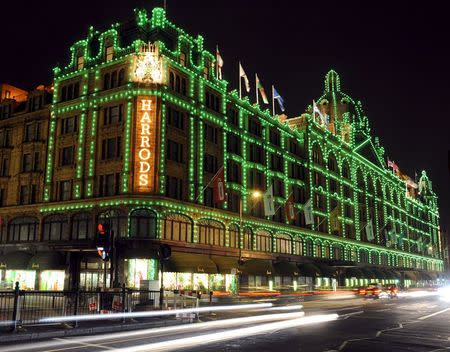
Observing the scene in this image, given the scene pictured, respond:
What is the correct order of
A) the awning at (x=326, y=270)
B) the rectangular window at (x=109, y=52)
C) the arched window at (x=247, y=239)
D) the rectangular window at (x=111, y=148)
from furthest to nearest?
the awning at (x=326, y=270) < the arched window at (x=247, y=239) < the rectangular window at (x=109, y=52) < the rectangular window at (x=111, y=148)

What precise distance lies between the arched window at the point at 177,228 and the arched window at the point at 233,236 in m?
6.56

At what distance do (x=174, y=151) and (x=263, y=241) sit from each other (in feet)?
57.9

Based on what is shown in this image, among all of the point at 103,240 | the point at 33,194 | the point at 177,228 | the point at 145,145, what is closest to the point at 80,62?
the point at 145,145

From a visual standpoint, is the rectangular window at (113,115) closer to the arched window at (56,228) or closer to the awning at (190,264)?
the arched window at (56,228)

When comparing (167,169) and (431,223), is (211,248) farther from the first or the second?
(431,223)

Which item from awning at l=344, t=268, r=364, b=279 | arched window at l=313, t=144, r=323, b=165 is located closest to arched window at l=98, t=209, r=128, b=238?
arched window at l=313, t=144, r=323, b=165

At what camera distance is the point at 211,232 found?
163 ft

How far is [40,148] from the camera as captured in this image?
51750 mm

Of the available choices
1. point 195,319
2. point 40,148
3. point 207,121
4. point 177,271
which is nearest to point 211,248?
point 177,271

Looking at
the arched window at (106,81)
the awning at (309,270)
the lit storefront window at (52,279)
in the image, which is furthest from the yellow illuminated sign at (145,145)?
the awning at (309,270)

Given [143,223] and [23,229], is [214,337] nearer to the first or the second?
[143,223]

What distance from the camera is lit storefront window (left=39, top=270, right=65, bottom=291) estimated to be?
46.5m

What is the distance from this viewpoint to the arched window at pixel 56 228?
154 feet

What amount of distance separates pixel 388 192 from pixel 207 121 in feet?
215
